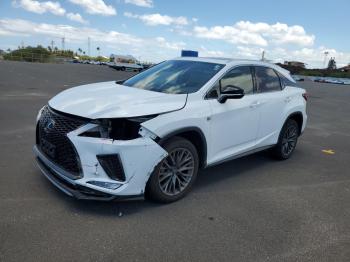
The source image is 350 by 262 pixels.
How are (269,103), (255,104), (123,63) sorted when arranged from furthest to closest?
1. (123,63)
2. (269,103)
3. (255,104)

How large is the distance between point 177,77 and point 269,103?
157cm

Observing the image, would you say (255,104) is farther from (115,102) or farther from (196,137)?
(115,102)

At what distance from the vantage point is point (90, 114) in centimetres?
362

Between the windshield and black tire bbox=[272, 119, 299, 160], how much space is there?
1.95 meters

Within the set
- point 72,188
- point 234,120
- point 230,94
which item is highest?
point 230,94

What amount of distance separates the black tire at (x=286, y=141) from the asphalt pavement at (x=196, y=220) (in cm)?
55

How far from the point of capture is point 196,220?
389 centimetres

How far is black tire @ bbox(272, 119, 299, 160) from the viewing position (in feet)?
20.2

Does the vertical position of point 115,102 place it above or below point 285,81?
below

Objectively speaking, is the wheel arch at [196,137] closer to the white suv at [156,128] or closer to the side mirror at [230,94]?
the white suv at [156,128]

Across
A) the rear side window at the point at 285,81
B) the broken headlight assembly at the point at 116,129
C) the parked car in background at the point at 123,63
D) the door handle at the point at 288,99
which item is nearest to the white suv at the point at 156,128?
the broken headlight assembly at the point at 116,129

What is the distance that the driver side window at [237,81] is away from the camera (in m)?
4.65

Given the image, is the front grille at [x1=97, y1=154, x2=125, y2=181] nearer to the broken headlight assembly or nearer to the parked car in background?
the broken headlight assembly

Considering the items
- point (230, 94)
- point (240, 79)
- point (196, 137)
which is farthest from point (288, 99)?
point (196, 137)
